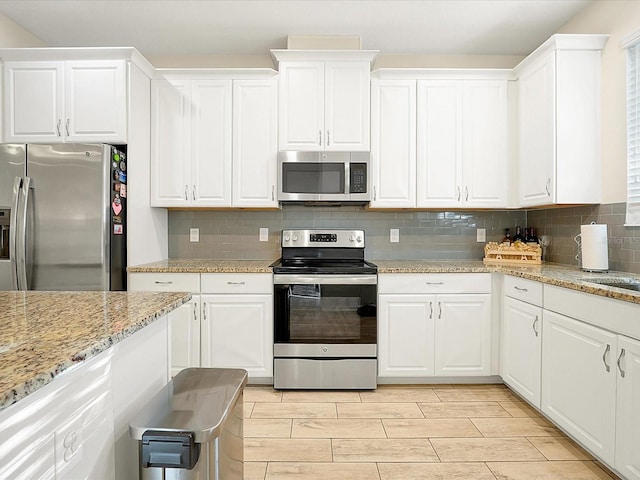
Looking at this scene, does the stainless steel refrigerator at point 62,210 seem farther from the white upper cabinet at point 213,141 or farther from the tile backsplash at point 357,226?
the tile backsplash at point 357,226

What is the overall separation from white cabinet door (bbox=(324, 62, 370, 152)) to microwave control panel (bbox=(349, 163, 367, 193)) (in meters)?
0.13

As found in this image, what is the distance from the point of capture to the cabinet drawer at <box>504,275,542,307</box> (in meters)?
2.49

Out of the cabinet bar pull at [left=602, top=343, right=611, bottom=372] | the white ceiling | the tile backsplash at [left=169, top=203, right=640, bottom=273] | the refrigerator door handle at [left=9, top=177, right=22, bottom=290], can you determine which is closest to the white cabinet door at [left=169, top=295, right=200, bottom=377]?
the tile backsplash at [left=169, top=203, right=640, bottom=273]

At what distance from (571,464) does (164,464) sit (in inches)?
78.4

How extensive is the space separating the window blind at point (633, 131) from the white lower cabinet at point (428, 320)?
0.97 m

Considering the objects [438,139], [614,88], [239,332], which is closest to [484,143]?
[438,139]

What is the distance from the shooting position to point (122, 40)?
134 inches

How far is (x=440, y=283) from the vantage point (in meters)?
3.05

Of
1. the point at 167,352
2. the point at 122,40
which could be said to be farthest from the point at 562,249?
the point at 122,40

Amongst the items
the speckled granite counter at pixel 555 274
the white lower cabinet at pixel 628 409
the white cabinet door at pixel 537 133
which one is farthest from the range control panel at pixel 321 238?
the white lower cabinet at pixel 628 409

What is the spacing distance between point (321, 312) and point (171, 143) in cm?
176

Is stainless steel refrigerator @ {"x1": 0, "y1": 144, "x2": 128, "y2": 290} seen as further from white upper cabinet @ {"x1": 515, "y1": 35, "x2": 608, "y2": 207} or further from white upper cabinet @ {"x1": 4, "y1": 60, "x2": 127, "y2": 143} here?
white upper cabinet @ {"x1": 515, "y1": 35, "x2": 608, "y2": 207}

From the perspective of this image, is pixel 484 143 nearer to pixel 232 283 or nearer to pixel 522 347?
pixel 522 347

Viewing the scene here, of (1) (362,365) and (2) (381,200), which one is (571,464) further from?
(2) (381,200)
